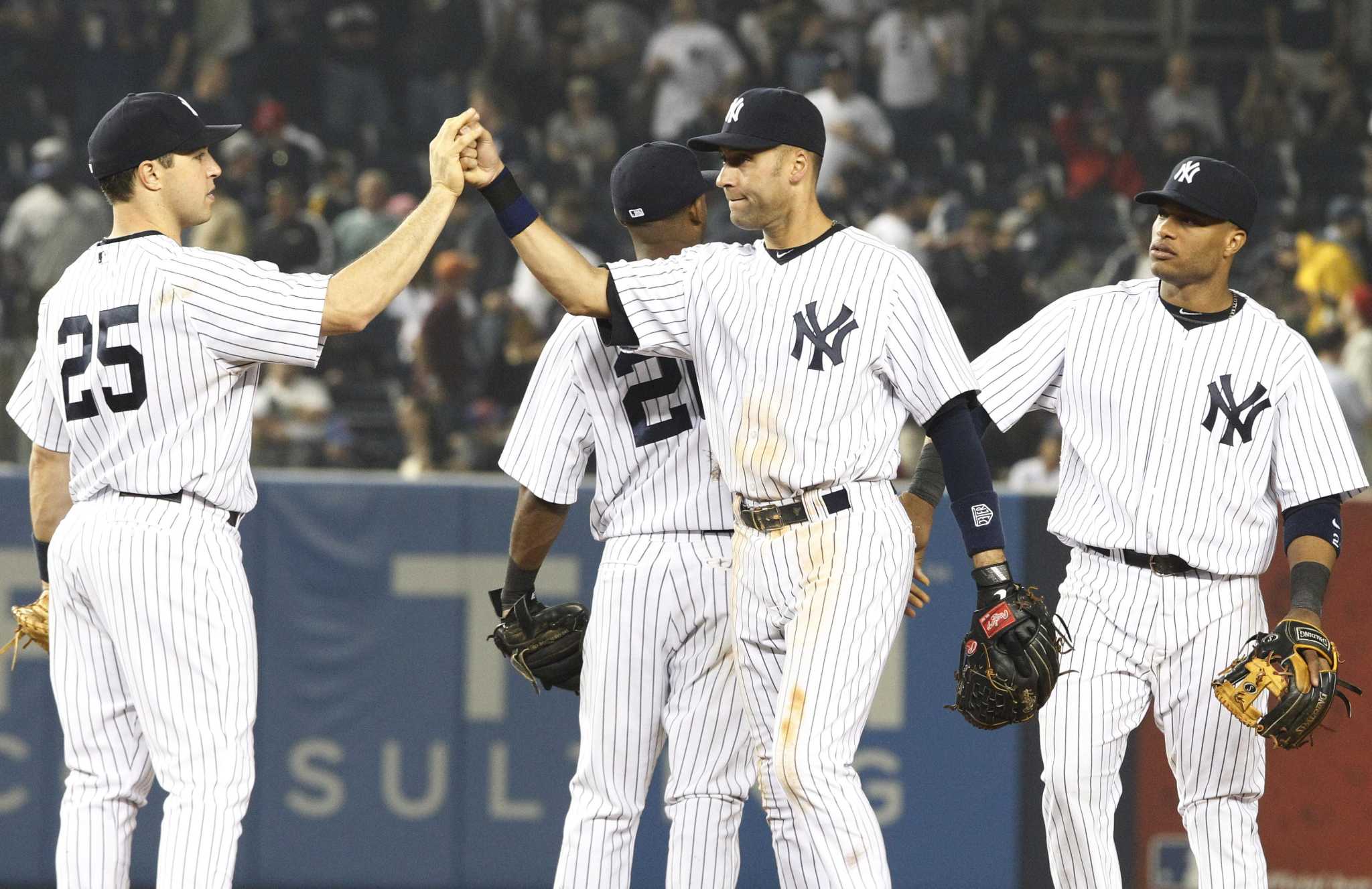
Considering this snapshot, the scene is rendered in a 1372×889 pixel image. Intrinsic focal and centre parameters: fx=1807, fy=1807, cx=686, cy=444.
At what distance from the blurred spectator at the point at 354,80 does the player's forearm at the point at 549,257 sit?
9.47m

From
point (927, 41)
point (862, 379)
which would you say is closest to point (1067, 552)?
point (862, 379)

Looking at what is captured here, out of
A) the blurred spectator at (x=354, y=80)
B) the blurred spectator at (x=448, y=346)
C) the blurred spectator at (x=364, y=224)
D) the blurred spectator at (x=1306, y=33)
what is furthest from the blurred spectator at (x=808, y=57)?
the blurred spectator at (x=1306, y=33)

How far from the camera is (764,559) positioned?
430 cm

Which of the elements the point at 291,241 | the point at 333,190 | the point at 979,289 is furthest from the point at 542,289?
the point at 979,289

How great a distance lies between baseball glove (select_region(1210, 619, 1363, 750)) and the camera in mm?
4336

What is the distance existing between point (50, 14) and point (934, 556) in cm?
1004

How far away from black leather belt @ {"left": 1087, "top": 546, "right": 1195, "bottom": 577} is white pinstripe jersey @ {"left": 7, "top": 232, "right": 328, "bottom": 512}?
6.92 ft

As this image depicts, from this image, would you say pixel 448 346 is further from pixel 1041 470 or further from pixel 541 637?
pixel 541 637

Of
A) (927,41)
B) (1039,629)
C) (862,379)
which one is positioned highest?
(927,41)

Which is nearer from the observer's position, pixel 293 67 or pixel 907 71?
pixel 293 67

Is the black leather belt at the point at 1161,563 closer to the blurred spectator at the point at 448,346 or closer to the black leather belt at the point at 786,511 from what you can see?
the black leather belt at the point at 786,511

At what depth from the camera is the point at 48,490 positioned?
4.70 meters

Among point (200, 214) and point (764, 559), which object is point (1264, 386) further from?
point (200, 214)

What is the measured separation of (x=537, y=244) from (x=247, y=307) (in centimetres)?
69
